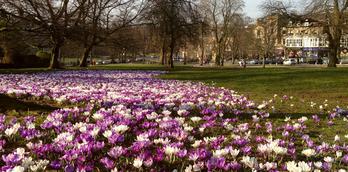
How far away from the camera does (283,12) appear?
50.7 m

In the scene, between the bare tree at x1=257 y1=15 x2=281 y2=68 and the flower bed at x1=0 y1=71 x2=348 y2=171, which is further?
the bare tree at x1=257 y1=15 x2=281 y2=68

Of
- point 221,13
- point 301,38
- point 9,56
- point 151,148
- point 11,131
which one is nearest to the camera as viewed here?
point 151,148

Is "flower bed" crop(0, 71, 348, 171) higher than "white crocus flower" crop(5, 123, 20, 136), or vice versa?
"white crocus flower" crop(5, 123, 20, 136)

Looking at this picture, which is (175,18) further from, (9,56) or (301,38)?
(301,38)

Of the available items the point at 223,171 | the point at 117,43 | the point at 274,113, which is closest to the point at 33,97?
the point at 274,113

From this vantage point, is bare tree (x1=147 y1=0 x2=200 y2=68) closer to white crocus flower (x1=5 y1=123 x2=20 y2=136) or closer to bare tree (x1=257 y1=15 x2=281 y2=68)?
bare tree (x1=257 y1=15 x2=281 y2=68)

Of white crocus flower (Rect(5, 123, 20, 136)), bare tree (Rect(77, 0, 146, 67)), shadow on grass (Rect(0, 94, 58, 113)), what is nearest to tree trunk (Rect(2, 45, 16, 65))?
bare tree (Rect(77, 0, 146, 67))

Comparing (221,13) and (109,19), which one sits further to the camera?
(221,13)

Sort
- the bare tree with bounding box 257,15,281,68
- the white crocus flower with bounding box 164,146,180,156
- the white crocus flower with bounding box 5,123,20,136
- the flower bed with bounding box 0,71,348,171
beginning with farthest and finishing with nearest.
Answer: the bare tree with bounding box 257,15,281,68 < the white crocus flower with bounding box 5,123,20,136 < the white crocus flower with bounding box 164,146,180,156 < the flower bed with bounding box 0,71,348,171

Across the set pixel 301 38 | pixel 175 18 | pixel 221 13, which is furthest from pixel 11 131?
pixel 301 38

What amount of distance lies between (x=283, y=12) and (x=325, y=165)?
4863cm

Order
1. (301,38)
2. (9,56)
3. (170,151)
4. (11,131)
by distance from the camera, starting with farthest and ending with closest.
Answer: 1. (301,38)
2. (9,56)
3. (11,131)
4. (170,151)

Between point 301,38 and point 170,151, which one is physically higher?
point 301,38

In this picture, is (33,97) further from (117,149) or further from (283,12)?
(283,12)
